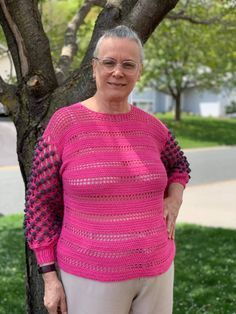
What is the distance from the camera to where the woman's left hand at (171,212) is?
2.33 meters

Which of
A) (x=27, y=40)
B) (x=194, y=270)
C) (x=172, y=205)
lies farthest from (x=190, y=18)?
(x=172, y=205)

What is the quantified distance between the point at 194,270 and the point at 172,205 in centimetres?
341

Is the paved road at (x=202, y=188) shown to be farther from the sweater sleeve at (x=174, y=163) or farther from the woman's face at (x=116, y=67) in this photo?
the woman's face at (x=116, y=67)

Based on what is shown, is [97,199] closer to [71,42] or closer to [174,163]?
[174,163]

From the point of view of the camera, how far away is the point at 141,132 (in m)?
2.21

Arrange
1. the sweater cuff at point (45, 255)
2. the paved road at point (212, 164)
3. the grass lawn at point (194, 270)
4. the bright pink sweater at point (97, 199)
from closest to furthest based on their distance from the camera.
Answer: the bright pink sweater at point (97, 199) → the sweater cuff at point (45, 255) → the grass lawn at point (194, 270) → the paved road at point (212, 164)

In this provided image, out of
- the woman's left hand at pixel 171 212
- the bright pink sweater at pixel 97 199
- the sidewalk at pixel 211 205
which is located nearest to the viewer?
the bright pink sweater at pixel 97 199

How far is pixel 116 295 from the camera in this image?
204 cm

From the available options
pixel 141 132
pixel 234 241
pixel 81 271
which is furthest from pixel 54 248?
pixel 234 241

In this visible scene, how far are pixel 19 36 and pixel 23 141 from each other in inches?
24.4

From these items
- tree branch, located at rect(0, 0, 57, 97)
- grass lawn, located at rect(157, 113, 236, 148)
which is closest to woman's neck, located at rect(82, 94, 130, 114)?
tree branch, located at rect(0, 0, 57, 97)

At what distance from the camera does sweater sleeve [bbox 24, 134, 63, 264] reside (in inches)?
82.3

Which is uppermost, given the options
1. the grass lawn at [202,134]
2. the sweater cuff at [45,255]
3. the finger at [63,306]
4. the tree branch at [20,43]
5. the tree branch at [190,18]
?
the tree branch at [20,43]

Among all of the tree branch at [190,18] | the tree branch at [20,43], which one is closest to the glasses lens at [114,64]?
the tree branch at [20,43]
